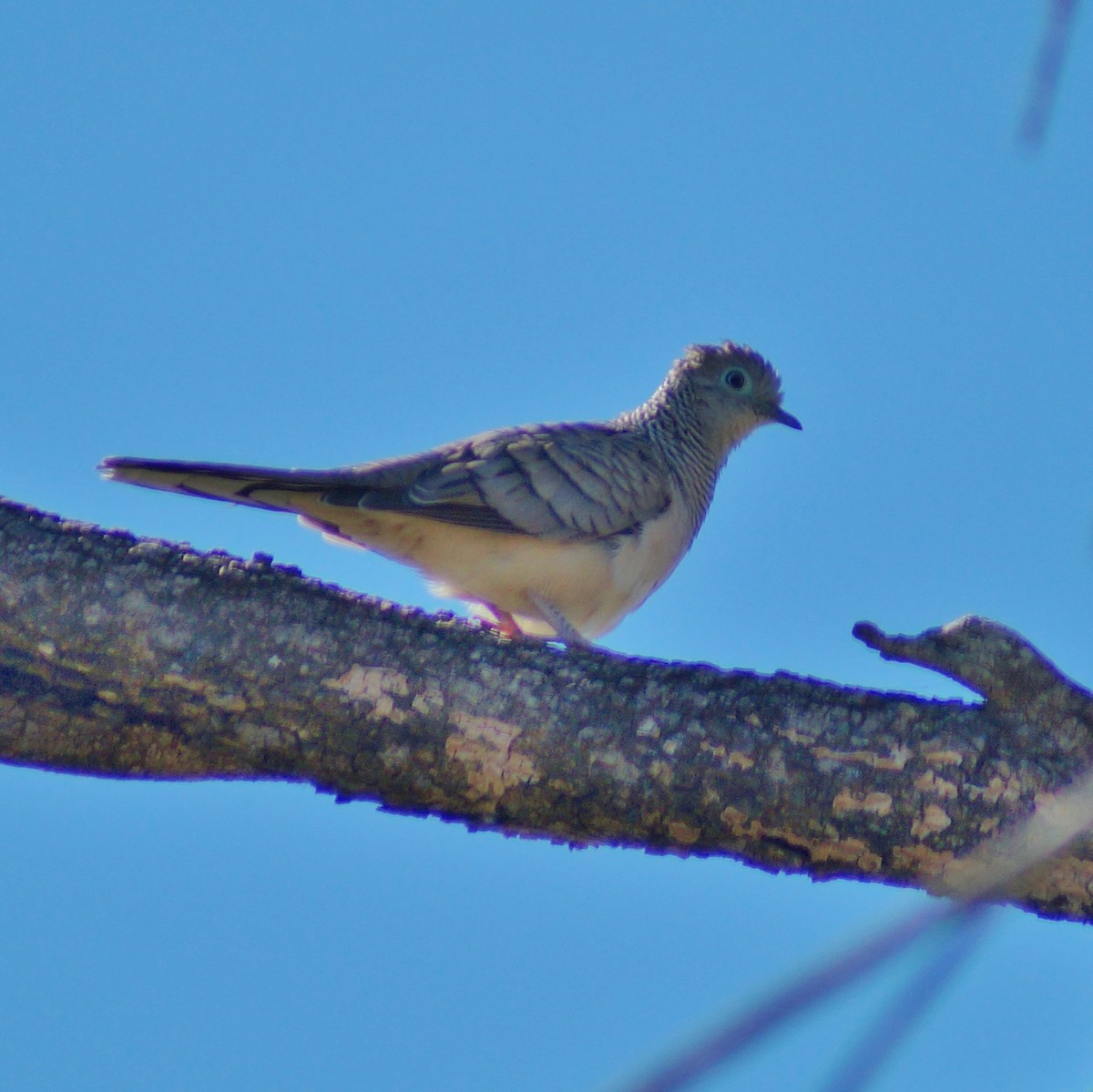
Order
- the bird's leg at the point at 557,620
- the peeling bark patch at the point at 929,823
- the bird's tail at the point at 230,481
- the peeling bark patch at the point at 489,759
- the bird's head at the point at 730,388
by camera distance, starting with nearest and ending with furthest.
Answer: the peeling bark patch at the point at 929,823, the peeling bark patch at the point at 489,759, the bird's tail at the point at 230,481, the bird's leg at the point at 557,620, the bird's head at the point at 730,388

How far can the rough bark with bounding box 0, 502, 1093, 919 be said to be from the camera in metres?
3.18

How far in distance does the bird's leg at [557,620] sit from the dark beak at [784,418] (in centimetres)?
231

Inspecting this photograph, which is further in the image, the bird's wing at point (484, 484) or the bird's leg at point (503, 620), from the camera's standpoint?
the bird's leg at point (503, 620)

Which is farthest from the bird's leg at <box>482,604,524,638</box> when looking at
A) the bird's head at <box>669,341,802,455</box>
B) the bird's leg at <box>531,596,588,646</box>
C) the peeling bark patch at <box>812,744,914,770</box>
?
the peeling bark patch at <box>812,744,914,770</box>

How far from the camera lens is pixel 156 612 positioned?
3279mm

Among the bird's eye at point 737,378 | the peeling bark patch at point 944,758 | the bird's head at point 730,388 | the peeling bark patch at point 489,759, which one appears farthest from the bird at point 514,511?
the peeling bark patch at point 944,758

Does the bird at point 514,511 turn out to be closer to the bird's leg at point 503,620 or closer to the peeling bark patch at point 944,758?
the bird's leg at point 503,620

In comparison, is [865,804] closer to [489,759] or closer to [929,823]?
[929,823]

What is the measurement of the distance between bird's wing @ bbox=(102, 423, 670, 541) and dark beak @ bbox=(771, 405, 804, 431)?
1.58m

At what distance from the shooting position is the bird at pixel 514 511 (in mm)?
4738

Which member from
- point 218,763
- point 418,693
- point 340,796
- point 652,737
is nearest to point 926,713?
point 652,737

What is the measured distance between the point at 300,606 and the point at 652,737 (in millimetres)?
967

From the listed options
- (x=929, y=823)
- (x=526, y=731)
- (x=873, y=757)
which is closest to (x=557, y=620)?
(x=526, y=731)

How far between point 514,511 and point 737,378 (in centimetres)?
238
